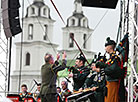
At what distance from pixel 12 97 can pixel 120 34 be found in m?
3.11

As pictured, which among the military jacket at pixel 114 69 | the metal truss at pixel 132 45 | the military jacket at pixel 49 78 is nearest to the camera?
the military jacket at pixel 114 69

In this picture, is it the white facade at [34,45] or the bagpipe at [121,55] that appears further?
the white facade at [34,45]

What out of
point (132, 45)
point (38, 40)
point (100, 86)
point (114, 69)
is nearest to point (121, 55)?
point (114, 69)

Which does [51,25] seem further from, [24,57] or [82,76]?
[82,76]

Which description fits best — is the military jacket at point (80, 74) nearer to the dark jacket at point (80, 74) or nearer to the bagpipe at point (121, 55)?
the dark jacket at point (80, 74)

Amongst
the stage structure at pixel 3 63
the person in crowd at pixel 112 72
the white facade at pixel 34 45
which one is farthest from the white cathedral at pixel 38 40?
the person in crowd at pixel 112 72

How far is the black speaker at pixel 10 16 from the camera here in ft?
33.6

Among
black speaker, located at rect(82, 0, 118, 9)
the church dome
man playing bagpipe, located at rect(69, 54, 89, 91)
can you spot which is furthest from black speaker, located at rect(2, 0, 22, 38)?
the church dome

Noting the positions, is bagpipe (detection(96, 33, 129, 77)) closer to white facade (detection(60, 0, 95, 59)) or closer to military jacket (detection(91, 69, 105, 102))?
military jacket (detection(91, 69, 105, 102))

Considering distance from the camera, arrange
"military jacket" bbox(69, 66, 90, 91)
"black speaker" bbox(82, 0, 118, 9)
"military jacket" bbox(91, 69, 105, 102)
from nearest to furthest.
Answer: "military jacket" bbox(91, 69, 105, 102)
"military jacket" bbox(69, 66, 90, 91)
"black speaker" bbox(82, 0, 118, 9)

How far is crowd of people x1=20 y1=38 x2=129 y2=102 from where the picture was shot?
649 centimetres

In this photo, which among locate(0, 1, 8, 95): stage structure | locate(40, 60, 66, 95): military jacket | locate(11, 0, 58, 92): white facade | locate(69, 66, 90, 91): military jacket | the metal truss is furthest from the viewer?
locate(11, 0, 58, 92): white facade

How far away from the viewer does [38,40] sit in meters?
64.2

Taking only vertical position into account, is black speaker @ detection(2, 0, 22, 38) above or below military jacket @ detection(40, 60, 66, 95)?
above
